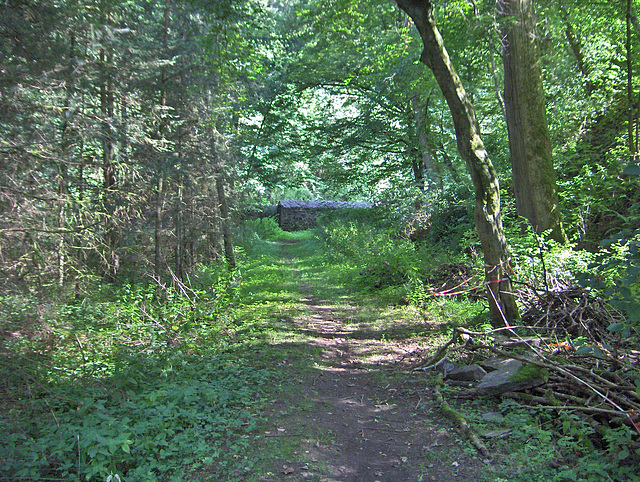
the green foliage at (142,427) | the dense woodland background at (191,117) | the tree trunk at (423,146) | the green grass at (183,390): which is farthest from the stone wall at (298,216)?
the green foliage at (142,427)

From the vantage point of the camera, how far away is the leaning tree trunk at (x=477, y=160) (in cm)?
606

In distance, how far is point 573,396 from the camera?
12.7 ft

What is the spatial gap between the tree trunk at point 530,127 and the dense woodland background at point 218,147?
6cm

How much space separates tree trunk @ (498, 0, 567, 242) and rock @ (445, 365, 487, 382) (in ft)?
13.0

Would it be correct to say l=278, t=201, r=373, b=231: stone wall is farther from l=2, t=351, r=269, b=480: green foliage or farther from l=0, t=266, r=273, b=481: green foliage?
l=2, t=351, r=269, b=480: green foliage

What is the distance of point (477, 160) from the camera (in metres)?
6.20

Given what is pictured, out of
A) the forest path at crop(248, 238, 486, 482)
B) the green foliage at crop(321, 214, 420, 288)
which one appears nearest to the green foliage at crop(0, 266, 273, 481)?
the forest path at crop(248, 238, 486, 482)

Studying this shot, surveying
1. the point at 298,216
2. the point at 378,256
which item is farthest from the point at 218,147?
the point at 298,216

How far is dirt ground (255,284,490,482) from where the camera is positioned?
340 centimetres

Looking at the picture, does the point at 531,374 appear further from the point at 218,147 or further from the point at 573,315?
the point at 218,147

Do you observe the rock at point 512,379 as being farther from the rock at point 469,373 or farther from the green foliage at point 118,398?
the green foliage at point 118,398

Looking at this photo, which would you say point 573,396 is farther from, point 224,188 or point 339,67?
point 339,67

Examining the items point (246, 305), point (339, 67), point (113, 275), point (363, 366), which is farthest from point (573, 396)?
point (339, 67)

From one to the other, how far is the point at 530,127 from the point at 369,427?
20.6 ft
